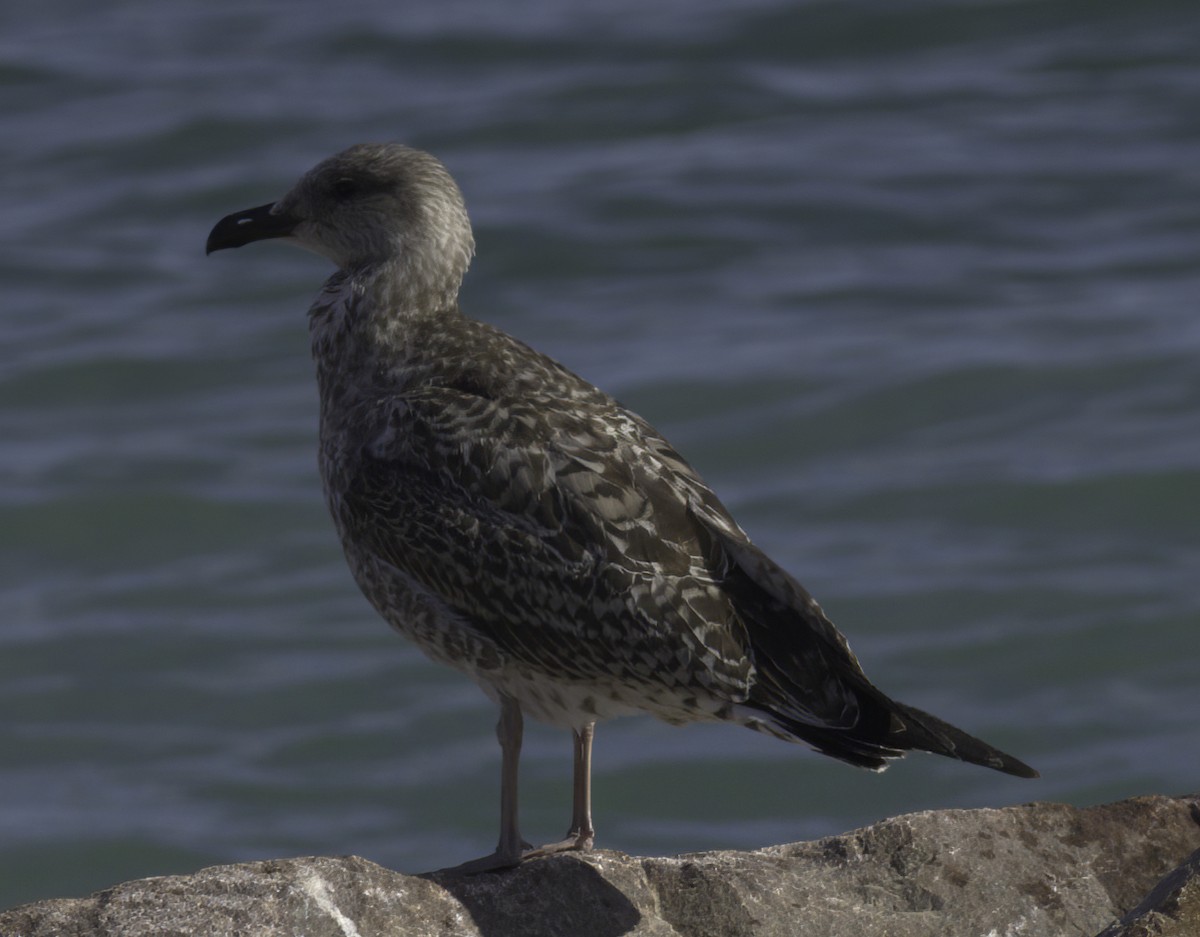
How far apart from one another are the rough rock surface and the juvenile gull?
0.39 metres

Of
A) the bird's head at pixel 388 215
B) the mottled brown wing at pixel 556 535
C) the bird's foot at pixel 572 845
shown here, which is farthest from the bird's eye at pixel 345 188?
the bird's foot at pixel 572 845

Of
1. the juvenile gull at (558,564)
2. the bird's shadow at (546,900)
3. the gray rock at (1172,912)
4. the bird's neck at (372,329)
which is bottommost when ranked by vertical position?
the bird's shadow at (546,900)

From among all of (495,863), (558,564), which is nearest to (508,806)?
(495,863)

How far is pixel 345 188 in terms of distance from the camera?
25.8 feet

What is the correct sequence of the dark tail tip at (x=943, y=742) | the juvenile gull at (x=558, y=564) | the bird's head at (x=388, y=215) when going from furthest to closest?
the bird's head at (x=388, y=215), the juvenile gull at (x=558, y=564), the dark tail tip at (x=943, y=742)

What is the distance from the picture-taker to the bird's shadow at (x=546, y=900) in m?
6.05

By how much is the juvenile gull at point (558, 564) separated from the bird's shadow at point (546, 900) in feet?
0.93

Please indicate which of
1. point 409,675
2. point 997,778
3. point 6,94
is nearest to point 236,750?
point 409,675

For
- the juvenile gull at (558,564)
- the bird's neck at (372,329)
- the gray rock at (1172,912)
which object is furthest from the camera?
the bird's neck at (372,329)

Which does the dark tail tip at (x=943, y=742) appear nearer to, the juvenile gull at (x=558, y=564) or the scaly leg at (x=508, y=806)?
the juvenile gull at (x=558, y=564)

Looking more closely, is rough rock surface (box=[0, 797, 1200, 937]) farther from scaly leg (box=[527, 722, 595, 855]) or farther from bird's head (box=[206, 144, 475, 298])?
bird's head (box=[206, 144, 475, 298])

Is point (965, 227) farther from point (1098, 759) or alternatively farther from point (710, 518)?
point (710, 518)

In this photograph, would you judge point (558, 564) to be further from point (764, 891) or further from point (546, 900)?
point (764, 891)

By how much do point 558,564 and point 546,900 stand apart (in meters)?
1.04
